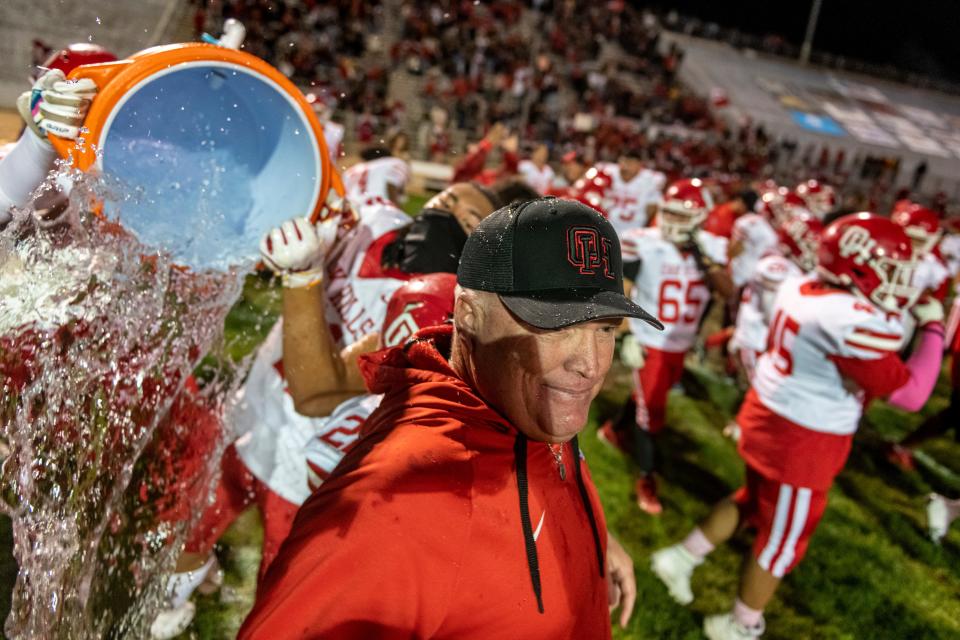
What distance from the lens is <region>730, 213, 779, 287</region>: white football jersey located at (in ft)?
23.2

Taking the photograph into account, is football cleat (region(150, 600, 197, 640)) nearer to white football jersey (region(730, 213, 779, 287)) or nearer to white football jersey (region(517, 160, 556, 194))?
white football jersey (region(730, 213, 779, 287))

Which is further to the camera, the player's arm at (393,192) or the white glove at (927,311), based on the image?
the player's arm at (393,192)

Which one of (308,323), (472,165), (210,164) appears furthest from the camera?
(472,165)

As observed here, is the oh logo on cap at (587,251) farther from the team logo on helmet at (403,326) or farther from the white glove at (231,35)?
the white glove at (231,35)

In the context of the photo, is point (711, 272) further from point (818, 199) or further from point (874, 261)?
point (818, 199)

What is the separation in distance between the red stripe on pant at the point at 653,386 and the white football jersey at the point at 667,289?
0.07 meters

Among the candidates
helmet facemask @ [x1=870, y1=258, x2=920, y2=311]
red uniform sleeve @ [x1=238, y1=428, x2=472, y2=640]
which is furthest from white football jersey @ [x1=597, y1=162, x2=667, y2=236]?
red uniform sleeve @ [x1=238, y1=428, x2=472, y2=640]

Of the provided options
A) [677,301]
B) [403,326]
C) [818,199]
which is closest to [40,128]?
[403,326]

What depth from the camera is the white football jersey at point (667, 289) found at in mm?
4590

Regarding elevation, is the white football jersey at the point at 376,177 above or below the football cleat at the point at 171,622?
above

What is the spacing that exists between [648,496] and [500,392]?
3.43 metres

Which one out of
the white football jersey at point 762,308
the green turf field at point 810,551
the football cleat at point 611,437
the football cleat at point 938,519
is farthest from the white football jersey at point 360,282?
the football cleat at point 938,519

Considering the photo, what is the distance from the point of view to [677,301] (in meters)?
4.63

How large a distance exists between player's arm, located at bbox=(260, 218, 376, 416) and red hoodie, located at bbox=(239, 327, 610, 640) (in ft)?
1.22
